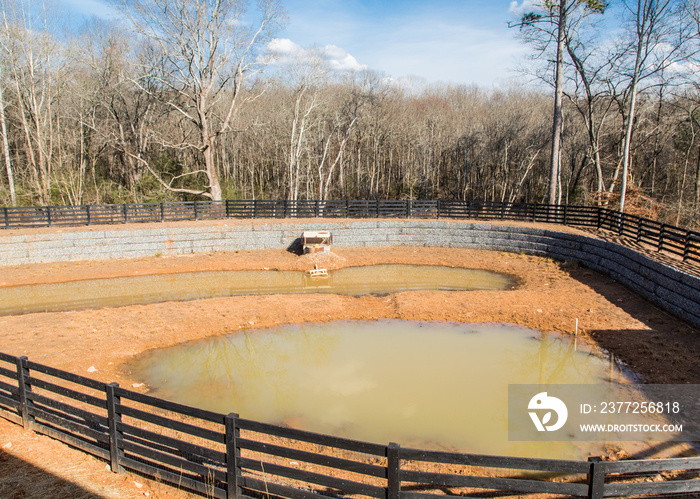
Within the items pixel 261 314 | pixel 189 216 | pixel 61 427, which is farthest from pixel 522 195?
pixel 61 427

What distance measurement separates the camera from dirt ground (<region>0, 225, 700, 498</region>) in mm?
5285

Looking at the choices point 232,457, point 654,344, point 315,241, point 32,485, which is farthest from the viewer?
point 315,241

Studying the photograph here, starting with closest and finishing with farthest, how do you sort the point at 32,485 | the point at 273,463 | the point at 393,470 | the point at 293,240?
1. the point at 393,470
2. the point at 32,485
3. the point at 273,463
4. the point at 293,240

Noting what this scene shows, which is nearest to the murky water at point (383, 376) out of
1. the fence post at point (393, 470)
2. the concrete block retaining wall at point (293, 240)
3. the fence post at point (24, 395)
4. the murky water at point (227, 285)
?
the fence post at point (24, 395)

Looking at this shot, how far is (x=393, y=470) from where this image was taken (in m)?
A: 4.04

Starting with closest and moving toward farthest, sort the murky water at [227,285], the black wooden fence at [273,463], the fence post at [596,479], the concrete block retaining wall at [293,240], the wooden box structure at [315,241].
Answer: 1. the fence post at [596,479]
2. the black wooden fence at [273,463]
3. the murky water at [227,285]
4. the concrete block retaining wall at [293,240]
5. the wooden box structure at [315,241]

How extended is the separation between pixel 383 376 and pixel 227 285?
9719 mm

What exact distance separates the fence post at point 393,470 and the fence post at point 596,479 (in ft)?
5.55

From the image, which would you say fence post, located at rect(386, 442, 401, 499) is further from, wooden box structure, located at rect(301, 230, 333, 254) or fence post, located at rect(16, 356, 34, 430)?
wooden box structure, located at rect(301, 230, 333, 254)

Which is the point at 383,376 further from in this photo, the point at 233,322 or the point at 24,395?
the point at 24,395

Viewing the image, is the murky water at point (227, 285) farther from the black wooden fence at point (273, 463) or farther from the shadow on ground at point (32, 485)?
the shadow on ground at point (32, 485)

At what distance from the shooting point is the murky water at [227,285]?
14820 millimetres

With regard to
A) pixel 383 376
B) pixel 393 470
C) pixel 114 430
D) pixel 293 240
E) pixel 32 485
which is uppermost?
pixel 393 470

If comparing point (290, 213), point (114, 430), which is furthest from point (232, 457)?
point (290, 213)
